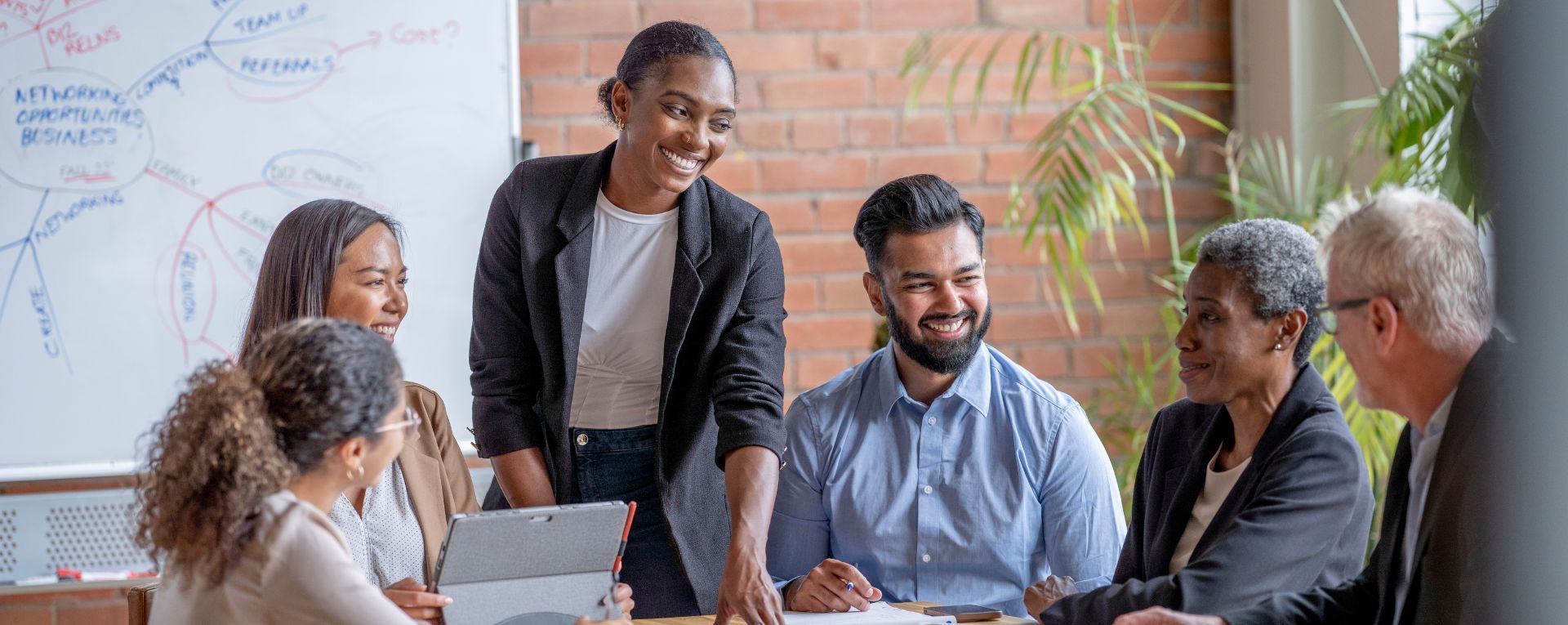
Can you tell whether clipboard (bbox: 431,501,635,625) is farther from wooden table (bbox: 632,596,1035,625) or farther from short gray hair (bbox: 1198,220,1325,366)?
short gray hair (bbox: 1198,220,1325,366)

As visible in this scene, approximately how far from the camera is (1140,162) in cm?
321

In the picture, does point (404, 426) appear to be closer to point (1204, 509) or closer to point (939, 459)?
point (939, 459)

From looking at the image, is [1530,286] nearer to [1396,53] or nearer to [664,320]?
[664,320]

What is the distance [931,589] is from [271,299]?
1.00 meters

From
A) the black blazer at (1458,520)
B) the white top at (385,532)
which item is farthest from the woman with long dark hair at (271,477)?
the black blazer at (1458,520)

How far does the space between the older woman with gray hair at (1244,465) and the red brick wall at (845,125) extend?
138 centimetres

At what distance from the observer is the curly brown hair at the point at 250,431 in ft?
3.89

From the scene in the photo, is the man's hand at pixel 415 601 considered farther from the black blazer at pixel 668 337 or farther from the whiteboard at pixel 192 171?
the whiteboard at pixel 192 171

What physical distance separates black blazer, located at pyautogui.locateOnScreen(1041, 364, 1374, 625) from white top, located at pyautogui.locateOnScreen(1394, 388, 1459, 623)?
17 centimetres

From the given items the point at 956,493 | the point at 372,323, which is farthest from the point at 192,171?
the point at 956,493

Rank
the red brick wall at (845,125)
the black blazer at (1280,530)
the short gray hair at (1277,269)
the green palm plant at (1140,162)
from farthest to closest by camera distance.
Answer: the red brick wall at (845,125) → the green palm plant at (1140,162) → the short gray hair at (1277,269) → the black blazer at (1280,530)

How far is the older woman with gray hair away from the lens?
1.55 metres

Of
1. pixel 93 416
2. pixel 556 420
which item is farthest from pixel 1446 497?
pixel 93 416

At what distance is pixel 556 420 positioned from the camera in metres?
1.91
